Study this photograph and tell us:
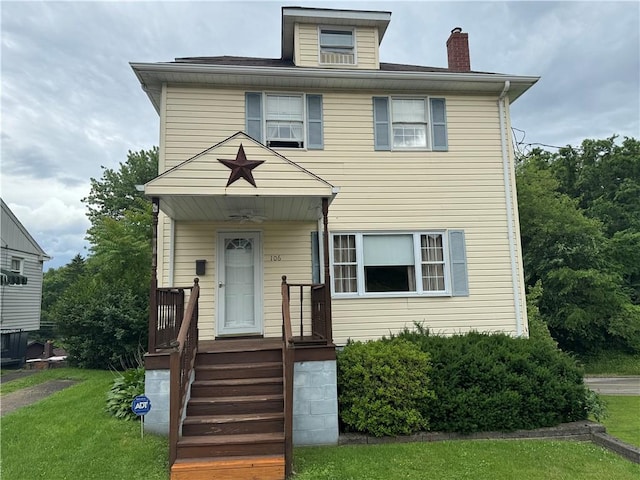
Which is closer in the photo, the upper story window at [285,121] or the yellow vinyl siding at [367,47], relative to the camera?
the upper story window at [285,121]

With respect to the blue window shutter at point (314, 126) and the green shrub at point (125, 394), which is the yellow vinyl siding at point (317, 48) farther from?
the green shrub at point (125, 394)

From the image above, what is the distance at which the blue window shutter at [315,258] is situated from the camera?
7820 millimetres

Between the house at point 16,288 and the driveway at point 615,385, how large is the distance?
71.6 ft

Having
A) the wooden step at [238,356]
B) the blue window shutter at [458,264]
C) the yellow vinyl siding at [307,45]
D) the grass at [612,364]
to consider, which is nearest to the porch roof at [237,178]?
the wooden step at [238,356]

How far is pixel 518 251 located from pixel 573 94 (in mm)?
16446

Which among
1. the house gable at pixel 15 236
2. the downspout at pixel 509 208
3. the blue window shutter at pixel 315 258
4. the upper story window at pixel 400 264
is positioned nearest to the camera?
the blue window shutter at pixel 315 258

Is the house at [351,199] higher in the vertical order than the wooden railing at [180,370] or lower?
higher

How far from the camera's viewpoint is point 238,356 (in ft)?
19.4

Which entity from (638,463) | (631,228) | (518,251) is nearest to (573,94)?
(631,228)

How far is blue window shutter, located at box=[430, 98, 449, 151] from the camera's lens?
847cm

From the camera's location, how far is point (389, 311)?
7898mm

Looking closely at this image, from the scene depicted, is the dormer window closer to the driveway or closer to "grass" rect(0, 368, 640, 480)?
"grass" rect(0, 368, 640, 480)

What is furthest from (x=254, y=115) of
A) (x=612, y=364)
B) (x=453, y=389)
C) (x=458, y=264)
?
(x=612, y=364)

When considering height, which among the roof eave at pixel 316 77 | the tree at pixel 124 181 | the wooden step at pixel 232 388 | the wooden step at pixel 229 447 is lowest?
the wooden step at pixel 229 447
